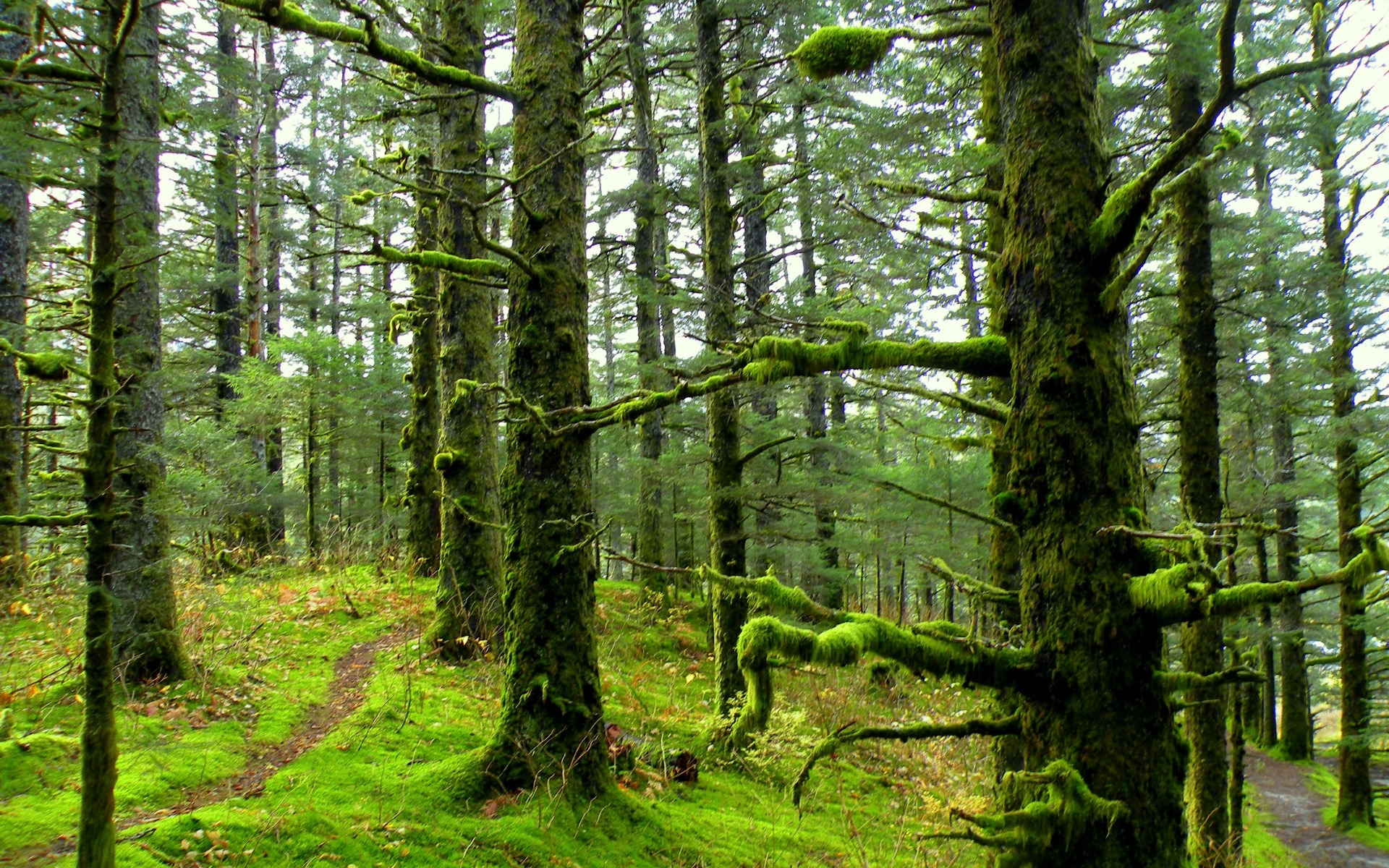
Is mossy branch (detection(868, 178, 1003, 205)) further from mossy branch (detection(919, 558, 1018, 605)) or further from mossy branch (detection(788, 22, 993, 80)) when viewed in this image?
mossy branch (detection(919, 558, 1018, 605))

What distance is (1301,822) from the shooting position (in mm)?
12070

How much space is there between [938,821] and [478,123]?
9.52m

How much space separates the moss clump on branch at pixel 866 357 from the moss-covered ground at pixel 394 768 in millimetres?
1688

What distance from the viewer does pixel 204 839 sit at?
3609 mm

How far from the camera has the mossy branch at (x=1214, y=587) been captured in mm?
2047

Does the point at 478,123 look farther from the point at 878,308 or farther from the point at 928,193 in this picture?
the point at 928,193

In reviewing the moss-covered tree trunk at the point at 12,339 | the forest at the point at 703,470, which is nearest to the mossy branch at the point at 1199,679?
the forest at the point at 703,470

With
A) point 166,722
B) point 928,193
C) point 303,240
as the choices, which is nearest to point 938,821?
point 928,193

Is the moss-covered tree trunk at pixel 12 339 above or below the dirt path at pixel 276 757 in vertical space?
above

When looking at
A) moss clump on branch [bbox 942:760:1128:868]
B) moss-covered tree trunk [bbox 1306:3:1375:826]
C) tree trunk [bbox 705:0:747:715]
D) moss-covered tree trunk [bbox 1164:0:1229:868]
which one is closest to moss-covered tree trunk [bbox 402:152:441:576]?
A: tree trunk [bbox 705:0:747:715]

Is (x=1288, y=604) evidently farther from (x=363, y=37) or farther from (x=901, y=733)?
(x=363, y=37)

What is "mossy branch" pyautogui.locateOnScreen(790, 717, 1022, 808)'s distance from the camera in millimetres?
2496

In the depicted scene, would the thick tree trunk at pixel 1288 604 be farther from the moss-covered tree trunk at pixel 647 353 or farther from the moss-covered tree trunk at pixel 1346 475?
the moss-covered tree trunk at pixel 647 353

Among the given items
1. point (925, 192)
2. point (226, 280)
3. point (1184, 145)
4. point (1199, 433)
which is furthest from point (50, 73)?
point (226, 280)
